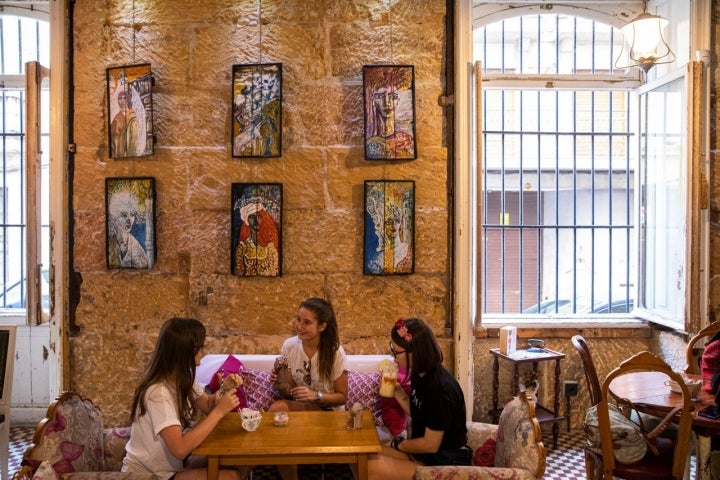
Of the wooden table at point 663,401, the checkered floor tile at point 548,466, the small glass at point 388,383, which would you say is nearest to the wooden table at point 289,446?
the small glass at point 388,383

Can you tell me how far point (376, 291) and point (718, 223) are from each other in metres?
2.70

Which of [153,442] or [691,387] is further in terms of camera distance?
[691,387]

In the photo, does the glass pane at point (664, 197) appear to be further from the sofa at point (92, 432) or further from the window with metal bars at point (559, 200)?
the sofa at point (92, 432)

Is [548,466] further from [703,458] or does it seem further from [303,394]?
[303,394]

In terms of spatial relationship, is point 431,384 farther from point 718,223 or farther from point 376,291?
point 718,223

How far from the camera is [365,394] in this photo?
377cm

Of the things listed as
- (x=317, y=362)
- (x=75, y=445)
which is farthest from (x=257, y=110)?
(x=75, y=445)

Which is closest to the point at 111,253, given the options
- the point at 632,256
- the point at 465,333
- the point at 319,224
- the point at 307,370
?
the point at 319,224

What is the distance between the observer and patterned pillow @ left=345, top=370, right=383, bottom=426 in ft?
12.3

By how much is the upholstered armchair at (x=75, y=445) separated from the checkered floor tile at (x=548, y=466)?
128cm

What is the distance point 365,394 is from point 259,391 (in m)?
0.70

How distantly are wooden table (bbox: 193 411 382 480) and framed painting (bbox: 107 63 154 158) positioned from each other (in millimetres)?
2500

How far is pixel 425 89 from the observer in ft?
14.4

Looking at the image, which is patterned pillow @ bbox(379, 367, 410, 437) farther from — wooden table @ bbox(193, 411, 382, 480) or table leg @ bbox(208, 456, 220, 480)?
table leg @ bbox(208, 456, 220, 480)
